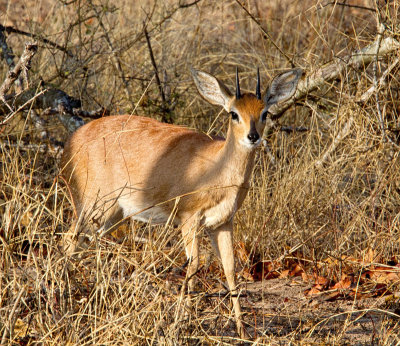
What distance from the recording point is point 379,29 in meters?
5.84

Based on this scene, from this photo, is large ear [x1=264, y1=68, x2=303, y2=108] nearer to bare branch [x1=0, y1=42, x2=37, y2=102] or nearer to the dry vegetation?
the dry vegetation

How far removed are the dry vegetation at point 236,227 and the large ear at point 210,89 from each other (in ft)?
1.80

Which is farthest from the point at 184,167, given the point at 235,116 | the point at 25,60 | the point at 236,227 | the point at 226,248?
the point at 25,60

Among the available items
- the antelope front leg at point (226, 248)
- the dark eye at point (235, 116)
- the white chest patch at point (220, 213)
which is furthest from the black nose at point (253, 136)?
the antelope front leg at point (226, 248)

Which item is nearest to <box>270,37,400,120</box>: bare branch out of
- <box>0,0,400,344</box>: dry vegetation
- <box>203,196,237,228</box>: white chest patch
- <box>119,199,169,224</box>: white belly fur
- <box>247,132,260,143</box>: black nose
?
<box>0,0,400,344</box>: dry vegetation

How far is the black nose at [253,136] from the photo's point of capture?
14.9 ft

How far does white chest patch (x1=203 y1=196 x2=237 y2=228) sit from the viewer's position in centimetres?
480

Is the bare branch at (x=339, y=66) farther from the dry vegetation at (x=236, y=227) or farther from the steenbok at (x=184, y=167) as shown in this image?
the steenbok at (x=184, y=167)

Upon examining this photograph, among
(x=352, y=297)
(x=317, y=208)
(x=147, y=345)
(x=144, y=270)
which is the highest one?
(x=144, y=270)

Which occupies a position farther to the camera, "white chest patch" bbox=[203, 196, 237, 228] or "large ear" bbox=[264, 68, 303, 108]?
"large ear" bbox=[264, 68, 303, 108]

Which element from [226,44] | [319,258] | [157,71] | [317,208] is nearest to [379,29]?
[317,208]

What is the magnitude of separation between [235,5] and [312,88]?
3647mm

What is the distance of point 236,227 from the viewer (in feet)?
18.8

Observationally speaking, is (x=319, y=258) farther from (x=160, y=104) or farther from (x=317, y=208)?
(x=160, y=104)
